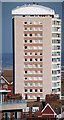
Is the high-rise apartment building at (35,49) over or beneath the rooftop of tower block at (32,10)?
beneath

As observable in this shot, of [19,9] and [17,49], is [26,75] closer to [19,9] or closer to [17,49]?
[17,49]

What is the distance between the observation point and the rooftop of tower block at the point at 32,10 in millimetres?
10039

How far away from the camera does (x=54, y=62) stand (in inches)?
405

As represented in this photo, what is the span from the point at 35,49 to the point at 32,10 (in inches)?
32.4

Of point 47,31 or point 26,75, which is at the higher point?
point 47,31

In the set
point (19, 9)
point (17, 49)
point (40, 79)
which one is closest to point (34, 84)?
point (40, 79)

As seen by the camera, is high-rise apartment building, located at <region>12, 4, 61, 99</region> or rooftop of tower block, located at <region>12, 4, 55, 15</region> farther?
rooftop of tower block, located at <region>12, 4, 55, 15</region>

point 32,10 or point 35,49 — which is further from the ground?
point 32,10

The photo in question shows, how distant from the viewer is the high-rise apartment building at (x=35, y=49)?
32.6 ft

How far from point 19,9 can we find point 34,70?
1340 mm

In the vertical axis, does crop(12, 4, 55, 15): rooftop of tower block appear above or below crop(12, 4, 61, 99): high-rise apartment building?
above

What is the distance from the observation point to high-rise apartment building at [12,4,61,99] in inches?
391

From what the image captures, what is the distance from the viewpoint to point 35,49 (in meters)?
10.1

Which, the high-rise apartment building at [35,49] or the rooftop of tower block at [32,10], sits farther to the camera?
the rooftop of tower block at [32,10]
